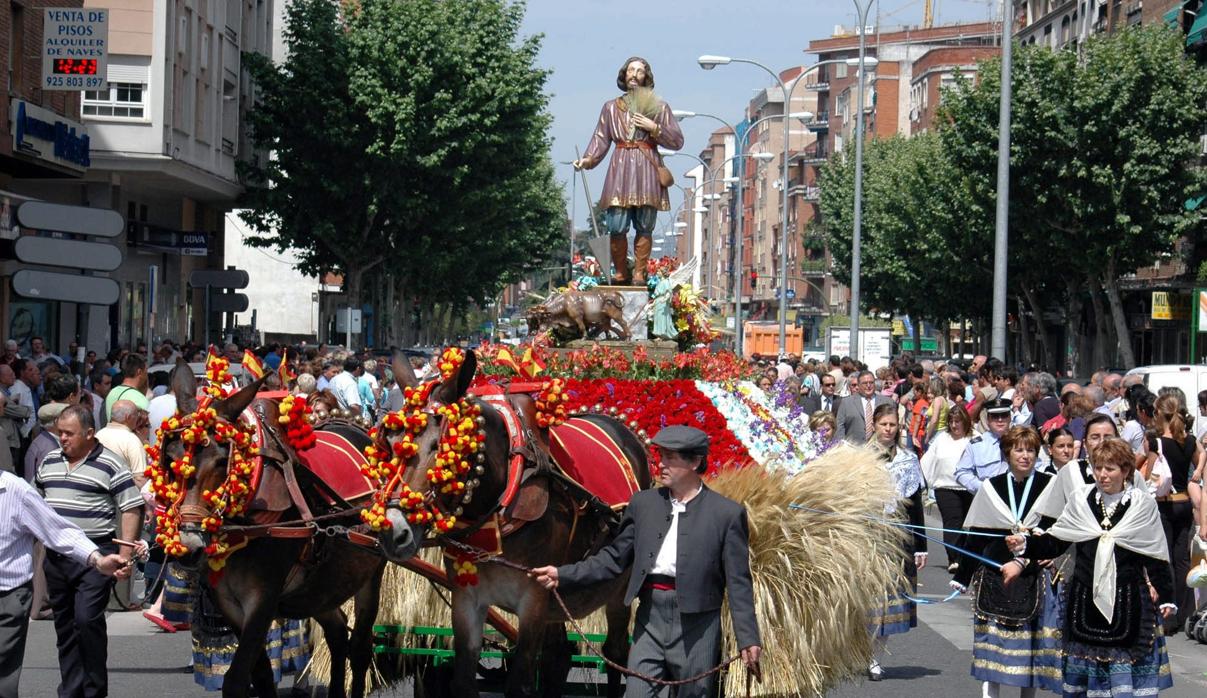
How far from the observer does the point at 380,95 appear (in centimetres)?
4103

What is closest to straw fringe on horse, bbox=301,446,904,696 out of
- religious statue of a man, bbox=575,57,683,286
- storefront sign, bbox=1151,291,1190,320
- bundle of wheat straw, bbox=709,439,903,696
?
bundle of wheat straw, bbox=709,439,903,696

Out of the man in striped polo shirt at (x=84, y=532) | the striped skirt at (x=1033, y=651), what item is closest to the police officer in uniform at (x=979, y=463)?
the striped skirt at (x=1033, y=651)

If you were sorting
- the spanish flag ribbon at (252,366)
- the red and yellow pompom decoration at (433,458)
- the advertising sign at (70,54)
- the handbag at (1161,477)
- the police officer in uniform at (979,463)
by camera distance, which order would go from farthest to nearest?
the advertising sign at (70,54), the handbag at (1161,477), the police officer in uniform at (979,463), the spanish flag ribbon at (252,366), the red and yellow pompom decoration at (433,458)

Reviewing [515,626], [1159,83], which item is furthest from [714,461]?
[1159,83]

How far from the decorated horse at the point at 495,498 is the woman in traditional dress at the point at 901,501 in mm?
3026

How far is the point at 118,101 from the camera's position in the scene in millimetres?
34094

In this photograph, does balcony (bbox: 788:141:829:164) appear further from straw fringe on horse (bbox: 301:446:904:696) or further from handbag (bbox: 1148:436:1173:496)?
straw fringe on horse (bbox: 301:446:904:696)

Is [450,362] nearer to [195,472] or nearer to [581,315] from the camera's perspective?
[195,472]

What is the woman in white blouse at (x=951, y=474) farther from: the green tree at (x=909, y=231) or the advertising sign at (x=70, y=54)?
the green tree at (x=909, y=231)

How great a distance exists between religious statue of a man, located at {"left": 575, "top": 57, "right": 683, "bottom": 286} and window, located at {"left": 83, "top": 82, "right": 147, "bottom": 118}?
21.9 m

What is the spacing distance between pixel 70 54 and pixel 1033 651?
67.6 ft

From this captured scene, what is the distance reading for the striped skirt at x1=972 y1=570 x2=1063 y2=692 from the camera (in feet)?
29.9

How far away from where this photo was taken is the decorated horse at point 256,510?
7754mm

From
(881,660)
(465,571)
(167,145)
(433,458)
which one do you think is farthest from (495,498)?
(167,145)
